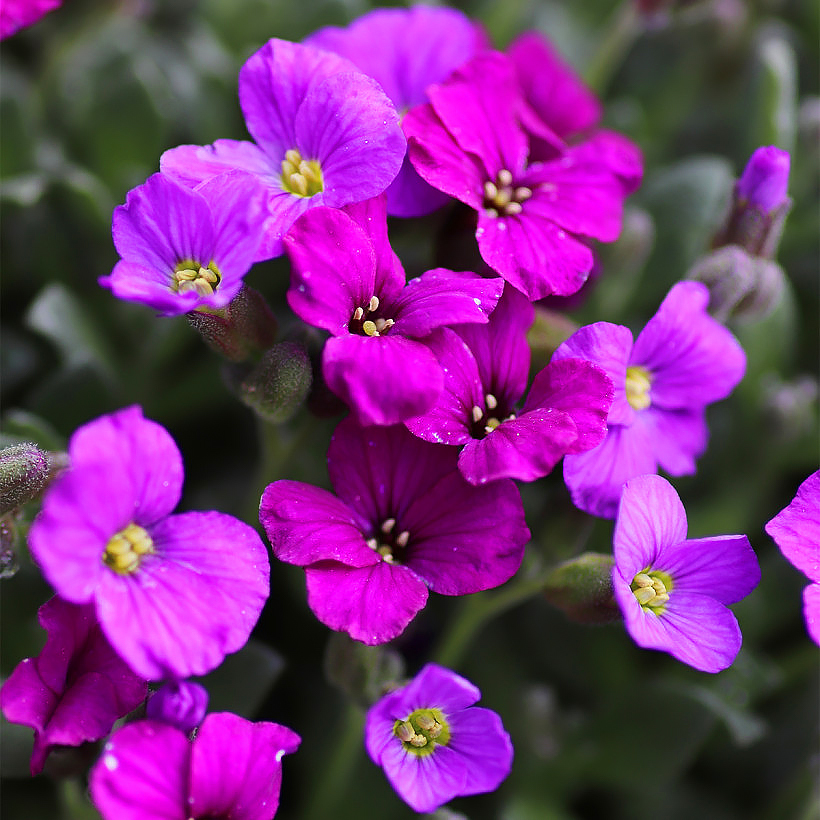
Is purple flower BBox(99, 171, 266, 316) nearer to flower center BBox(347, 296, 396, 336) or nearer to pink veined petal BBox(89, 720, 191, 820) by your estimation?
flower center BBox(347, 296, 396, 336)

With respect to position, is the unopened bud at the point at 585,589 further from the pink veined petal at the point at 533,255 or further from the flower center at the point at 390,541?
the pink veined petal at the point at 533,255

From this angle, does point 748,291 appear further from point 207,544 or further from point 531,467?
point 207,544

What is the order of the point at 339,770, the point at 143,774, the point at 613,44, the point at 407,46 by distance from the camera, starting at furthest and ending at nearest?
the point at 613,44 < the point at 407,46 < the point at 339,770 < the point at 143,774

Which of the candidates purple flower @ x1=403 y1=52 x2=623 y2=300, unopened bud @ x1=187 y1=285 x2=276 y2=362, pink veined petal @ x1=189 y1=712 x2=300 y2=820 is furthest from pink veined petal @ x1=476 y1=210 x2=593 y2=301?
pink veined petal @ x1=189 y1=712 x2=300 y2=820

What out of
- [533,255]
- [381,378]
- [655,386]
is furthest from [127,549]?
[655,386]

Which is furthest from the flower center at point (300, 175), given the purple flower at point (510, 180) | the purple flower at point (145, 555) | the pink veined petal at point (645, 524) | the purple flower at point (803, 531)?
the purple flower at point (803, 531)

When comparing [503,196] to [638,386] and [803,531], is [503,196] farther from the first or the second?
[803,531]
